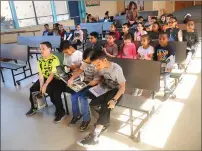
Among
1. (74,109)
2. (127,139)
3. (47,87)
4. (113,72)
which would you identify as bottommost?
(127,139)

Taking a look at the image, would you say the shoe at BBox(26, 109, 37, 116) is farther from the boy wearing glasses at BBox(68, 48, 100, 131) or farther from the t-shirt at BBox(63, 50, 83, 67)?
the t-shirt at BBox(63, 50, 83, 67)

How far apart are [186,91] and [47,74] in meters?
1.83

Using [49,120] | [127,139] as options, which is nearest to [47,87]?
[49,120]

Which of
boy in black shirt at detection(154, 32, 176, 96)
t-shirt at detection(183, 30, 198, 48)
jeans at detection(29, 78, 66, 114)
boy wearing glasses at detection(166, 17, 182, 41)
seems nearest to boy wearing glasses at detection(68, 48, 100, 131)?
jeans at detection(29, 78, 66, 114)

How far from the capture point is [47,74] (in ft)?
7.74

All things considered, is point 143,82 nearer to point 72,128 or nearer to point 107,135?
point 107,135

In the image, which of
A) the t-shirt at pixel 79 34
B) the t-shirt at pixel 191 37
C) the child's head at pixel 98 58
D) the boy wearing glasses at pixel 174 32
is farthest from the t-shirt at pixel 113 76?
the t-shirt at pixel 79 34

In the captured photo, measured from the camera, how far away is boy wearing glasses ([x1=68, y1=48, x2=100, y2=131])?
2.05 m

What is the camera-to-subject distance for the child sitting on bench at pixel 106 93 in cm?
179

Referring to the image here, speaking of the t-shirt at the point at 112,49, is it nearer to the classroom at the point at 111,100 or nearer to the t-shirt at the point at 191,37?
the classroom at the point at 111,100

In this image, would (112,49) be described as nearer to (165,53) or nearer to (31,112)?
(165,53)

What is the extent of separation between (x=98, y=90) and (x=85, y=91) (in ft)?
0.52

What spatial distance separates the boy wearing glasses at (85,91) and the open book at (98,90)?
3.6 inches

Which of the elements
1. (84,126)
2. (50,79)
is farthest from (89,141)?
(50,79)
